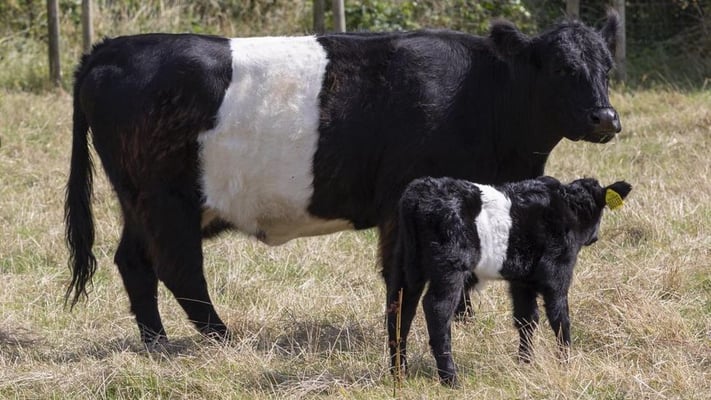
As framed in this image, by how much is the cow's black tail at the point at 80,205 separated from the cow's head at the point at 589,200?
2.63 metres

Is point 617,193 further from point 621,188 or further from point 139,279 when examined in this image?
point 139,279

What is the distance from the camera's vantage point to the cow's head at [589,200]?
17.9ft

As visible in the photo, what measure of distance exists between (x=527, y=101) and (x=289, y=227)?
146cm

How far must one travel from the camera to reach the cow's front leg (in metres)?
5.06

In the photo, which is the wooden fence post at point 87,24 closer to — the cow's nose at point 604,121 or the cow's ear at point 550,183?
the cow's nose at point 604,121

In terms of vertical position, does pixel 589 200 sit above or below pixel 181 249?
above

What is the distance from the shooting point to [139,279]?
252 inches

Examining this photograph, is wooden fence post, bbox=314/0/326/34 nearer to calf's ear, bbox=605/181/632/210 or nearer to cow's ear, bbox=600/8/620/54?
cow's ear, bbox=600/8/620/54

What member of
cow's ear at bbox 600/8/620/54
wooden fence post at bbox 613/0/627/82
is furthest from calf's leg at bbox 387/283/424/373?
wooden fence post at bbox 613/0/627/82

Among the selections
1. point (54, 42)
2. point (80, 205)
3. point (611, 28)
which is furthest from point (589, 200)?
point (54, 42)

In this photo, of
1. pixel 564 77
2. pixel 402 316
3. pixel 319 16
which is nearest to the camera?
pixel 402 316

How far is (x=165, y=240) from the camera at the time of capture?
241 inches

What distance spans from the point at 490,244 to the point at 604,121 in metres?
1.24

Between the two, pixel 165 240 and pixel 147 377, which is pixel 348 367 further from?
pixel 165 240
